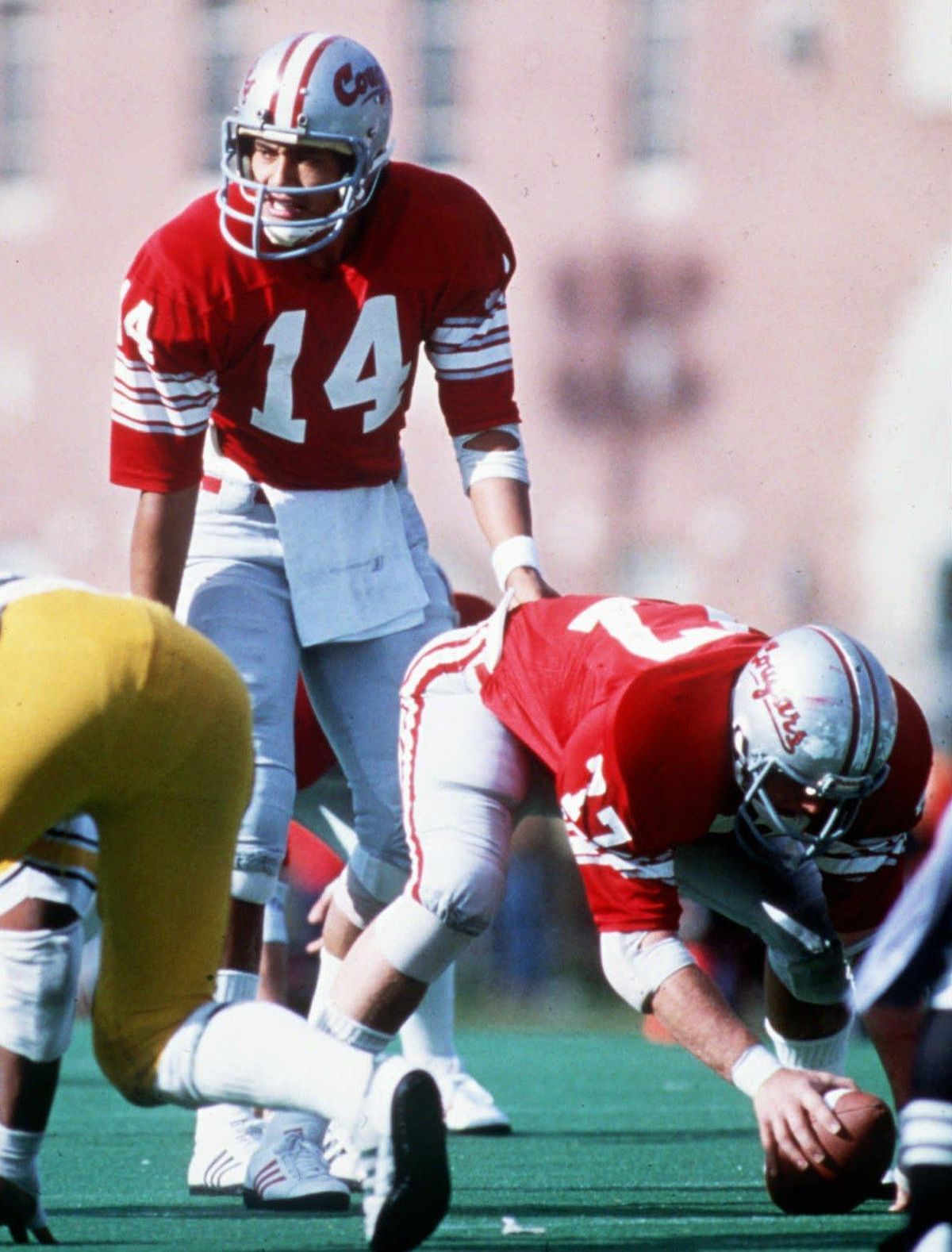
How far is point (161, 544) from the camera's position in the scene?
487 centimetres

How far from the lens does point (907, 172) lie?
20.0m

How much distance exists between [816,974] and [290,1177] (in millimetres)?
948

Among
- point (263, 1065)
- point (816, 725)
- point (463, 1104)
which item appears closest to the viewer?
point (263, 1065)

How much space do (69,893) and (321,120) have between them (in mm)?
1746

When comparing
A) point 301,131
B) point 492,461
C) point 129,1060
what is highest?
point 301,131

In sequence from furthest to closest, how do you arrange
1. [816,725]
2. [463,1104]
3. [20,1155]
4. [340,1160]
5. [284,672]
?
[463,1104] < [284,672] < [340,1160] < [816,725] < [20,1155]

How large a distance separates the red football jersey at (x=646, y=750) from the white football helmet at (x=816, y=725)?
0.07 metres

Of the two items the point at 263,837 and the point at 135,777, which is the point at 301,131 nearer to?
the point at 263,837

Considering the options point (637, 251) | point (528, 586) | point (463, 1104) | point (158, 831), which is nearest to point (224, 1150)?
point (528, 586)

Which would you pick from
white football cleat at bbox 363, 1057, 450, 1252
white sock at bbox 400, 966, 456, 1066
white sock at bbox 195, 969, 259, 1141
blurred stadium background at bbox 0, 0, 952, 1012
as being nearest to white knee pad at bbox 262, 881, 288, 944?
white sock at bbox 400, 966, 456, 1066

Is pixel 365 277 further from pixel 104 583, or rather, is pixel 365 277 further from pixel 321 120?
pixel 104 583

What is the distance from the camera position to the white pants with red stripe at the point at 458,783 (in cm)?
438

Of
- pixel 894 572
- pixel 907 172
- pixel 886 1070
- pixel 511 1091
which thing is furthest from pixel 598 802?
pixel 907 172

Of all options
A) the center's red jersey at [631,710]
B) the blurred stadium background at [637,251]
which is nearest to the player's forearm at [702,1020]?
the center's red jersey at [631,710]
